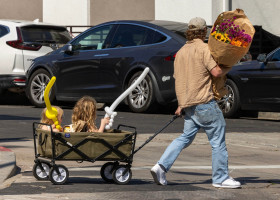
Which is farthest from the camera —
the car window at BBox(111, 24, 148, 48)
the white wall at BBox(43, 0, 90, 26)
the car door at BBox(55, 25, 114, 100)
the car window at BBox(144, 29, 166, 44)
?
the white wall at BBox(43, 0, 90, 26)

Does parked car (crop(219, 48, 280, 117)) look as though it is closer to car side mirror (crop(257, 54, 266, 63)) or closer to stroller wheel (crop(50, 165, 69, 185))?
car side mirror (crop(257, 54, 266, 63))

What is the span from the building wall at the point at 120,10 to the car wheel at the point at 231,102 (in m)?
13.6

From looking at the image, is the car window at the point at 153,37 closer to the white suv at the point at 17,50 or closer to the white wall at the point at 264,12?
the white suv at the point at 17,50

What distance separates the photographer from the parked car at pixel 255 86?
14648 millimetres

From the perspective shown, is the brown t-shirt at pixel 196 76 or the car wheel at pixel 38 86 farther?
the car wheel at pixel 38 86

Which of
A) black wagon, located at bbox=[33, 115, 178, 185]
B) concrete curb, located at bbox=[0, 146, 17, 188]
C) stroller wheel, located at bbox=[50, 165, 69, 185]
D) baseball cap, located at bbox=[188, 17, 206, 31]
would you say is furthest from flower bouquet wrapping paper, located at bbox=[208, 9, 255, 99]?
concrete curb, located at bbox=[0, 146, 17, 188]

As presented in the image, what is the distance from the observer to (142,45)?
51.4ft

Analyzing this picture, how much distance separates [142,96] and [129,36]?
129cm

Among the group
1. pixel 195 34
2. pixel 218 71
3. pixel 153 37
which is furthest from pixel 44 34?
pixel 218 71

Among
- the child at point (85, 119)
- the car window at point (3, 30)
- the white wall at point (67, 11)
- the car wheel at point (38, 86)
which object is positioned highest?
the child at point (85, 119)

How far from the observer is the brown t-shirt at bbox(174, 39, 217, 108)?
7.89m

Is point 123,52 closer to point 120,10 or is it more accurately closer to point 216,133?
point 216,133

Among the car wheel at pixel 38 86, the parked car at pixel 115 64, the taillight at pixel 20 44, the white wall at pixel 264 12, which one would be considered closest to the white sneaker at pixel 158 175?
the parked car at pixel 115 64

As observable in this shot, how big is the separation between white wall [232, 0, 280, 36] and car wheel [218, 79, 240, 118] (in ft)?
27.2
